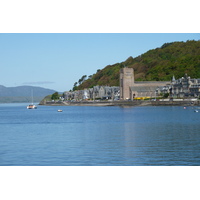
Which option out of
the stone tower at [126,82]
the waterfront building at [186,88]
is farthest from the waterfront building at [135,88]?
the waterfront building at [186,88]

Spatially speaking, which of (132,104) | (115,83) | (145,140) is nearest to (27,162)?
(145,140)

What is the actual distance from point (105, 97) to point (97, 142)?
12761 centimetres

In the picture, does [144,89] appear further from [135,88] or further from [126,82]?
[126,82]

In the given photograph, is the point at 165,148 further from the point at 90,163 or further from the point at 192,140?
the point at 90,163

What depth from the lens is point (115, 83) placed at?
194m

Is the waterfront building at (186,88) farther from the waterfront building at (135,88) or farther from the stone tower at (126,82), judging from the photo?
the stone tower at (126,82)

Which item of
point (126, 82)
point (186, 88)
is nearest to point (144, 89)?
point (126, 82)

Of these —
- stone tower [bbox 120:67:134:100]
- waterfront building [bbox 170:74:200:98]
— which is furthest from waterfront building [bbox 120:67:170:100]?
waterfront building [bbox 170:74:200:98]

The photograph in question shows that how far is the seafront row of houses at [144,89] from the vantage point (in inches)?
4250

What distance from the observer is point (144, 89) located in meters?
134

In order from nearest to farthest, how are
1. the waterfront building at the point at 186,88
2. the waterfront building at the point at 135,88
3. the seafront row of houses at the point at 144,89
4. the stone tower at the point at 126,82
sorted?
the waterfront building at the point at 186,88, the seafront row of houses at the point at 144,89, the waterfront building at the point at 135,88, the stone tower at the point at 126,82

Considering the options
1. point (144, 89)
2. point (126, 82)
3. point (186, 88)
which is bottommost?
point (186, 88)

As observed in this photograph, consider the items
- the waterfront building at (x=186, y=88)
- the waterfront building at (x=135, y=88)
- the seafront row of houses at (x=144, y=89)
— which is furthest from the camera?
the waterfront building at (x=135, y=88)

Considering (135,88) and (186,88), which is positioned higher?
(135,88)
